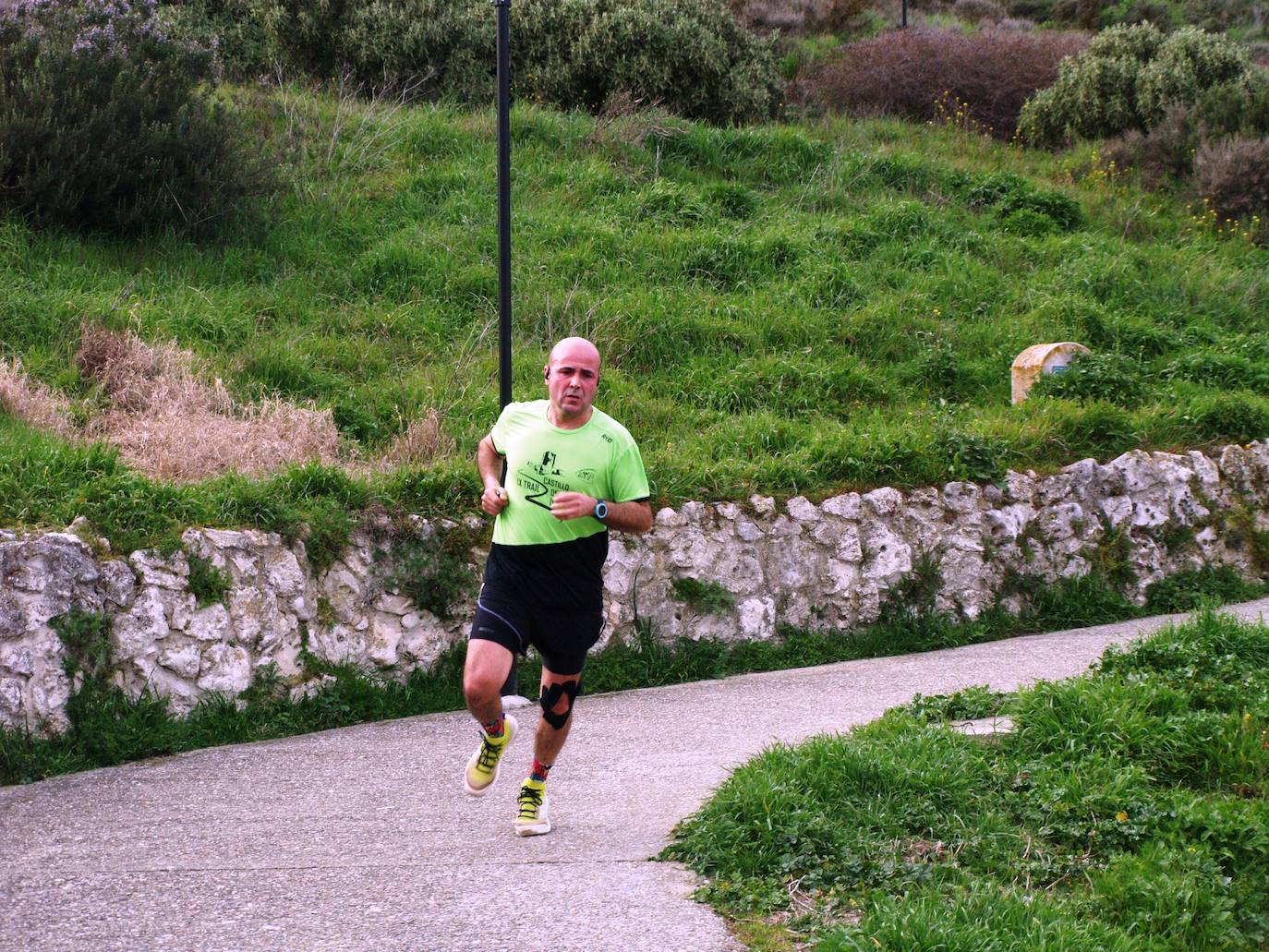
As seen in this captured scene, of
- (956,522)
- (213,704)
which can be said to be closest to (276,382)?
(213,704)

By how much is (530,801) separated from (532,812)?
42 mm

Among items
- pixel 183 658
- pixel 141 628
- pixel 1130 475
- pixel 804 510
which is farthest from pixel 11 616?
pixel 1130 475

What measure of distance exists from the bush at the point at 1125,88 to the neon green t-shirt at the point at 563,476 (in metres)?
16.1

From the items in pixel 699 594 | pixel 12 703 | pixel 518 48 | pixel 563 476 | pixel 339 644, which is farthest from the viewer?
pixel 518 48

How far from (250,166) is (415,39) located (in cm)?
501

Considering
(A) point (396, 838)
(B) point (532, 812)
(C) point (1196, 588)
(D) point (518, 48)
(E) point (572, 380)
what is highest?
(D) point (518, 48)

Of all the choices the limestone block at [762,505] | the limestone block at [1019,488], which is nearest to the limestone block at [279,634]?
the limestone block at [762,505]

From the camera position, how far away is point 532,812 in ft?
17.6

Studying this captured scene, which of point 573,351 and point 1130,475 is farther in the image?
point 1130,475

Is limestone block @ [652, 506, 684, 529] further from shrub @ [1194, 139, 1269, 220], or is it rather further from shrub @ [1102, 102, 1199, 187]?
shrub @ [1102, 102, 1199, 187]

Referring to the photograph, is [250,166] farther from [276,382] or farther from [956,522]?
[956,522]

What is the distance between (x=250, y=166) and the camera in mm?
12281

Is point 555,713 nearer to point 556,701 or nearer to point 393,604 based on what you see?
point 556,701

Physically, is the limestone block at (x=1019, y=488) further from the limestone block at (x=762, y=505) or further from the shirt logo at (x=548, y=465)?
the shirt logo at (x=548, y=465)
